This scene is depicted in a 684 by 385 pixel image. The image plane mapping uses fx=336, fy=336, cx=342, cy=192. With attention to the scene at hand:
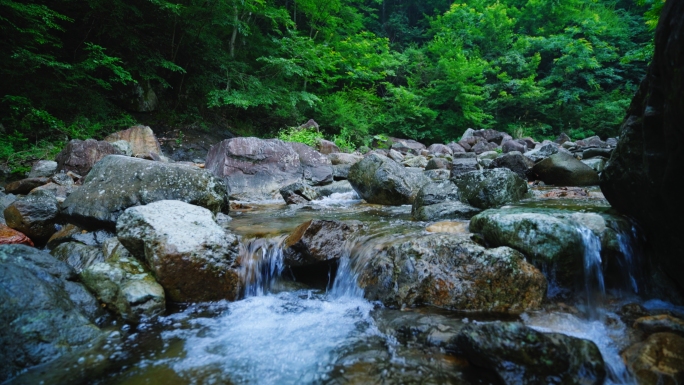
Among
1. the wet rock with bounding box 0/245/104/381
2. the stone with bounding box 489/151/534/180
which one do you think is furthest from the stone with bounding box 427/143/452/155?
the wet rock with bounding box 0/245/104/381

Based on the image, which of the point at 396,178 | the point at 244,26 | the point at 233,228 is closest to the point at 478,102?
the point at 244,26

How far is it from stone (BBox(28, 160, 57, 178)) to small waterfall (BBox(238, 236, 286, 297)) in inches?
276

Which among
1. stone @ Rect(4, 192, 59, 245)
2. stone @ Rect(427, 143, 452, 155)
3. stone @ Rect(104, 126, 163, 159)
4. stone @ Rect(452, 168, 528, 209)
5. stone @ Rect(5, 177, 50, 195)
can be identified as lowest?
stone @ Rect(4, 192, 59, 245)

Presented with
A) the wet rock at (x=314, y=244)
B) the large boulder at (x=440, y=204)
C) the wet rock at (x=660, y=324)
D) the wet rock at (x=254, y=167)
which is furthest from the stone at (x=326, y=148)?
→ the wet rock at (x=660, y=324)

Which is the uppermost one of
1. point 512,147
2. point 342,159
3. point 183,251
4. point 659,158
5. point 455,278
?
point 512,147

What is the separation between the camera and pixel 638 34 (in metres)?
21.4

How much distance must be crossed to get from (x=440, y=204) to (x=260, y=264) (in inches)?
108

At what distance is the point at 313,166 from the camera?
9.23 meters

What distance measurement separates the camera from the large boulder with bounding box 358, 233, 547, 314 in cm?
290

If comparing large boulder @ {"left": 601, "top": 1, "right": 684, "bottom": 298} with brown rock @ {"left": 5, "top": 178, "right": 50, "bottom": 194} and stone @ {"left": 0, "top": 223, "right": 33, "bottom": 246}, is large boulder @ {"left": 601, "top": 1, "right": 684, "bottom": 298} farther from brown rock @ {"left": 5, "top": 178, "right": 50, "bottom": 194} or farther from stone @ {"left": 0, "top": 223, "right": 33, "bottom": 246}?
brown rock @ {"left": 5, "top": 178, "right": 50, "bottom": 194}

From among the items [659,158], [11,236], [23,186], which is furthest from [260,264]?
[23,186]

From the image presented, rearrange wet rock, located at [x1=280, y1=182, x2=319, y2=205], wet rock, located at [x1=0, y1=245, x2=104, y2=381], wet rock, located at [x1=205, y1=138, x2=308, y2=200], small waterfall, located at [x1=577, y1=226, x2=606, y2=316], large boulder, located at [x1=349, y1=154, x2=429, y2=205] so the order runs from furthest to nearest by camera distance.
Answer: wet rock, located at [x1=205, y1=138, x2=308, y2=200]
wet rock, located at [x1=280, y1=182, x2=319, y2=205]
large boulder, located at [x1=349, y1=154, x2=429, y2=205]
small waterfall, located at [x1=577, y1=226, x2=606, y2=316]
wet rock, located at [x1=0, y1=245, x2=104, y2=381]

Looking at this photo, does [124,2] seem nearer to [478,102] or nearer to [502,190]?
[502,190]

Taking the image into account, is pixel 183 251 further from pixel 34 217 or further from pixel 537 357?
pixel 537 357
